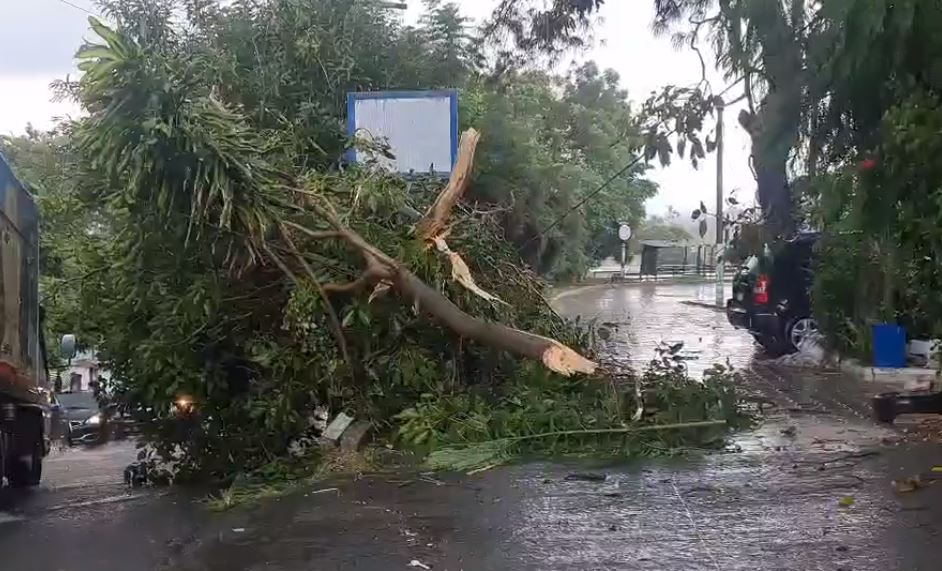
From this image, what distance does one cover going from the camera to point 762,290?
50.6 feet

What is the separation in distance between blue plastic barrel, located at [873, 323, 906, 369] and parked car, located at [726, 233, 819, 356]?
225 cm

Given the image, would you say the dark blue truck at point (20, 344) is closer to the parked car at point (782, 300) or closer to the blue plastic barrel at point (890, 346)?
the parked car at point (782, 300)

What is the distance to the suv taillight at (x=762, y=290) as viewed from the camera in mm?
15383

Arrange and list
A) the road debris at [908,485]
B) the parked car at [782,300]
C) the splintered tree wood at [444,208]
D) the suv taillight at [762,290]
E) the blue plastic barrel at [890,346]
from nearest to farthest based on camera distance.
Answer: the road debris at [908,485], the splintered tree wood at [444,208], the blue plastic barrel at [890,346], the parked car at [782,300], the suv taillight at [762,290]

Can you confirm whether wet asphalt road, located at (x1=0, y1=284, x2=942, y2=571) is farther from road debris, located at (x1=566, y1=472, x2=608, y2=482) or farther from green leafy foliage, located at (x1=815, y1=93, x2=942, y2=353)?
green leafy foliage, located at (x1=815, y1=93, x2=942, y2=353)

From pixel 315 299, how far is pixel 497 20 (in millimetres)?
6691

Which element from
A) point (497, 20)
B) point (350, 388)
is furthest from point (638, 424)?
point (497, 20)

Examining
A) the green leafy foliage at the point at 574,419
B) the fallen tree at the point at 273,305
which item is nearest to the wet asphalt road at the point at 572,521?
the green leafy foliage at the point at 574,419

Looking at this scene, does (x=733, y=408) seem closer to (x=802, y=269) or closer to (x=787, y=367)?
(x=787, y=367)

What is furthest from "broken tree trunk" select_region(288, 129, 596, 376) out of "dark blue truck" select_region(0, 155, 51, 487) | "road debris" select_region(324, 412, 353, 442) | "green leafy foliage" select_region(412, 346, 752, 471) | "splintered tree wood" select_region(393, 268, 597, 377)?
"dark blue truck" select_region(0, 155, 51, 487)

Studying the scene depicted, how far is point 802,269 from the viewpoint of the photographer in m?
15.2

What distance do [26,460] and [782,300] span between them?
1033 centimetres

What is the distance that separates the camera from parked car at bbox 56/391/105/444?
18.6 meters

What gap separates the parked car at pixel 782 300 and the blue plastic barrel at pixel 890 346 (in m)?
2.25
